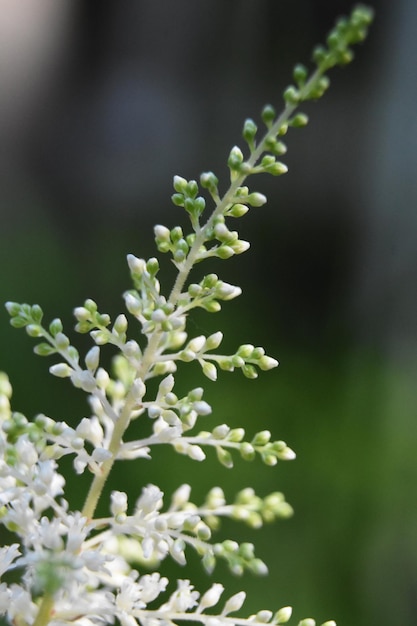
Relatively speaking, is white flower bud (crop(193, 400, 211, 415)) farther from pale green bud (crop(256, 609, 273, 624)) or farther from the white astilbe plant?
pale green bud (crop(256, 609, 273, 624))

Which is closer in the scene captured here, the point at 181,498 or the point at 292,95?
the point at 292,95

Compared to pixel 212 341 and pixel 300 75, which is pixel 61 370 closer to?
pixel 212 341

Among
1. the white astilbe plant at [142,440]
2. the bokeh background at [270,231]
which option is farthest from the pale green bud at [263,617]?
the bokeh background at [270,231]

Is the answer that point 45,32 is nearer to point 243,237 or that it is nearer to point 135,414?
point 243,237

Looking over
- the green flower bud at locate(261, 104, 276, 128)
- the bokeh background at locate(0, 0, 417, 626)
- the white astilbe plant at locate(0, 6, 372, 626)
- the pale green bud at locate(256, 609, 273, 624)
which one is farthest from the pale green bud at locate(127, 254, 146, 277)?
the bokeh background at locate(0, 0, 417, 626)

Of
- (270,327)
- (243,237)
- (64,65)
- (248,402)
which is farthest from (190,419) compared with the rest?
(64,65)

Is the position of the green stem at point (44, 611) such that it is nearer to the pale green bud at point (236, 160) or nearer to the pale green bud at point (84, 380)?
the pale green bud at point (84, 380)

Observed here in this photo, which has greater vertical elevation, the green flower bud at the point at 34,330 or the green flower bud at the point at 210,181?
the green flower bud at the point at 210,181

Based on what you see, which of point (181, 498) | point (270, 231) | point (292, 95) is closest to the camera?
point (292, 95)

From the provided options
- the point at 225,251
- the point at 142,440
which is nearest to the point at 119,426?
A: the point at 142,440
